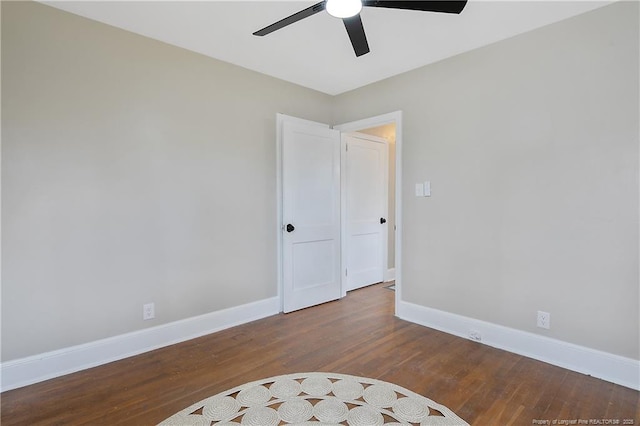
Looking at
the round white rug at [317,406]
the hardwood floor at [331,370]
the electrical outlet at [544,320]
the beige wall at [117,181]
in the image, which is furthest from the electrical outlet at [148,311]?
the electrical outlet at [544,320]

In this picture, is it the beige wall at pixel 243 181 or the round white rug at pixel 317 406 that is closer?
the round white rug at pixel 317 406

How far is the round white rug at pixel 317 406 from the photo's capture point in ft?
5.79

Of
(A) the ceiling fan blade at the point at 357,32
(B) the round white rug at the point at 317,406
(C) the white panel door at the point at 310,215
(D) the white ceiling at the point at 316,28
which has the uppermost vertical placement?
(D) the white ceiling at the point at 316,28

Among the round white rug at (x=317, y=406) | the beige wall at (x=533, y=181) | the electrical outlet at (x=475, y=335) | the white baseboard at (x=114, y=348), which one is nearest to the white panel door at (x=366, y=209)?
the beige wall at (x=533, y=181)

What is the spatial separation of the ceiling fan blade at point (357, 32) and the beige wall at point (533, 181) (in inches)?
46.5

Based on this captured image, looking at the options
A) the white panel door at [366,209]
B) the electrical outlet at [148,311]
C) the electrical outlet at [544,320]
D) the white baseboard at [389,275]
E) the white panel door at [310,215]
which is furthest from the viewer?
the white baseboard at [389,275]

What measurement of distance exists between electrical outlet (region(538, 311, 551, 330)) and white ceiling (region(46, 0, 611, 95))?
218 cm

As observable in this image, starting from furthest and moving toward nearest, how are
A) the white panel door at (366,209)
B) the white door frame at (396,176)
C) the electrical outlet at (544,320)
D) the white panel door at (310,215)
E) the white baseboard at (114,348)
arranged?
the white panel door at (366,209)
the white panel door at (310,215)
the white door frame at (396,176)
the electrical outlet at (544,320)
the white baseboard at (114,348)

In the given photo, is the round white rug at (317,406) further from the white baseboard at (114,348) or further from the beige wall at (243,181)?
the beige wall at (243,181)

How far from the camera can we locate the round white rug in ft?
5.79

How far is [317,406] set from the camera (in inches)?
74.3

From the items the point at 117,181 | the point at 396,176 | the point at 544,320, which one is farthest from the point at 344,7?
the point at 544,320

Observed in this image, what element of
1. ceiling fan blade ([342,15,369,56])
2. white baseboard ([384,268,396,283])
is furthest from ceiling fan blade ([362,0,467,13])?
white baseboard ([384,268,396,283])

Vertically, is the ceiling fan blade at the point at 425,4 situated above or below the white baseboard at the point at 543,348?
above
